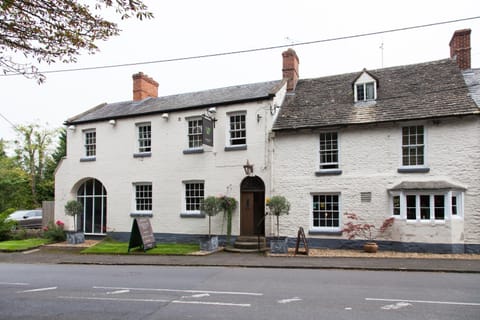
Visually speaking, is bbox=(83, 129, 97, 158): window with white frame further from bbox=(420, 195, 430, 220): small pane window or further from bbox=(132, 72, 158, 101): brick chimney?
bbox=(420, 195, 430, 220): small pane window

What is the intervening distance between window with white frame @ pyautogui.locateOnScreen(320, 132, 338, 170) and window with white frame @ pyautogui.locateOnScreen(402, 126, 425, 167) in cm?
286

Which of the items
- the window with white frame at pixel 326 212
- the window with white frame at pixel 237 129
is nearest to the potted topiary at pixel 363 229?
the window with white frame at pixel 326 212

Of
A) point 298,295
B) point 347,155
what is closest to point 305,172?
point 347,155

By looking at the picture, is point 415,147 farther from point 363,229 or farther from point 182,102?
point 182,102

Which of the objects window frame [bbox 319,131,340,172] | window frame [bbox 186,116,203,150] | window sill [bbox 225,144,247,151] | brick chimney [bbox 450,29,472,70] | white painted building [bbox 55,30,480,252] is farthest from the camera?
window frame [bbox 186,116,203,150]

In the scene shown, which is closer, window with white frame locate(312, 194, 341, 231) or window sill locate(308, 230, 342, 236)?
window sill locate(308, 230, 342, 236)

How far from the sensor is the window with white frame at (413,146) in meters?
15.9

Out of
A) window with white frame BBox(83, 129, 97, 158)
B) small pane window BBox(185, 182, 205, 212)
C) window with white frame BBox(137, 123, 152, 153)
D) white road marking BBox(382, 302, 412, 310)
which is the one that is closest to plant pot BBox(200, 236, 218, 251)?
small pane window BBox(185, 182, 205, 212)

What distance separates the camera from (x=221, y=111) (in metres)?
19.2

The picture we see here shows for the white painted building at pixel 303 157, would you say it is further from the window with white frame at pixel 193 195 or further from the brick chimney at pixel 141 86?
the brick chimney at pixel 141 86

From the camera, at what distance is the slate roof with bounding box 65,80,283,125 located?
19.1 metres

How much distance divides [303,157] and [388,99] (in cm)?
470

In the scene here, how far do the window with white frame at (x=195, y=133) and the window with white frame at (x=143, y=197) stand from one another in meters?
3.38

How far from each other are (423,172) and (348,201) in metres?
3.25
